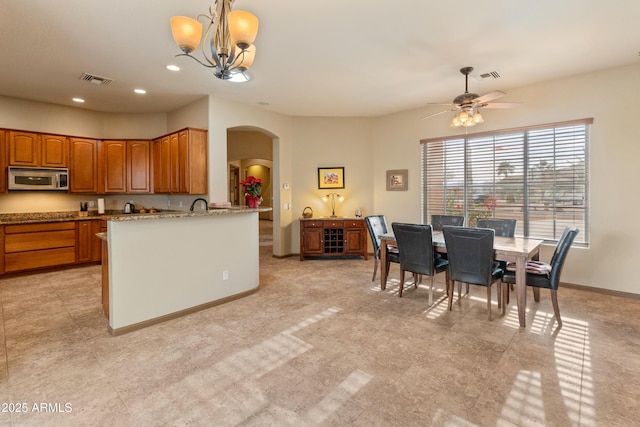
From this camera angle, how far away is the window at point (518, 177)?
4285 millimetres

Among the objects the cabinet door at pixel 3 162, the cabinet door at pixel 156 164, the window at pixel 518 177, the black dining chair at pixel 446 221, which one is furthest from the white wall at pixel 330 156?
the cabinet door at pixel 3 162

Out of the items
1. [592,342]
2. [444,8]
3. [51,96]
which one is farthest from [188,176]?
[592,342]

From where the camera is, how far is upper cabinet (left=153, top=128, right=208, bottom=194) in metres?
4.89

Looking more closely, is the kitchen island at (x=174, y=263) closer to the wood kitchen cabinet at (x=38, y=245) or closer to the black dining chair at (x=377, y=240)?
the black dining chair at (x=377, y=240)

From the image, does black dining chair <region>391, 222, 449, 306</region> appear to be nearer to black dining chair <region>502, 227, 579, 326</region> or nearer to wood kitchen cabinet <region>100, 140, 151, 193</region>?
black dining chair <region>502, 227, 579, 326</region>

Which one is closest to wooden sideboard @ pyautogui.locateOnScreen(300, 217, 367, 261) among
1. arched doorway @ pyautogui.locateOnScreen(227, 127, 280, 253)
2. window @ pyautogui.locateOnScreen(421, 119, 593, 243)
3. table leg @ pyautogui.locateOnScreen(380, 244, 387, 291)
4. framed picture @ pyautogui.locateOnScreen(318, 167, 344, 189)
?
arched doorway @ pyautogui.locateOnScreen(227, 127, 280, 253)

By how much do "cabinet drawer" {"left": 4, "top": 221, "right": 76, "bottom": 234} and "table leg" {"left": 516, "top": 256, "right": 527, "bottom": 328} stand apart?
263 inches

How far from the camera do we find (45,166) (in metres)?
5.22

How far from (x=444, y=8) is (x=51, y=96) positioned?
5.98 meters

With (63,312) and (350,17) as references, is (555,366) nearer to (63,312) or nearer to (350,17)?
(350,17)

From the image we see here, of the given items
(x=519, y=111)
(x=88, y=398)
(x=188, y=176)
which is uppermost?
(x=519, y=111)

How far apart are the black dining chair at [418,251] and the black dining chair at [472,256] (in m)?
0.24

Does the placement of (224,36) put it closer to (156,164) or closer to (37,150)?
(156,164)

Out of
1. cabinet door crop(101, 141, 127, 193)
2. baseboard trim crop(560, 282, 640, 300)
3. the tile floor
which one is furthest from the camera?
cabinet door crop(101, 141, 127, 193)
